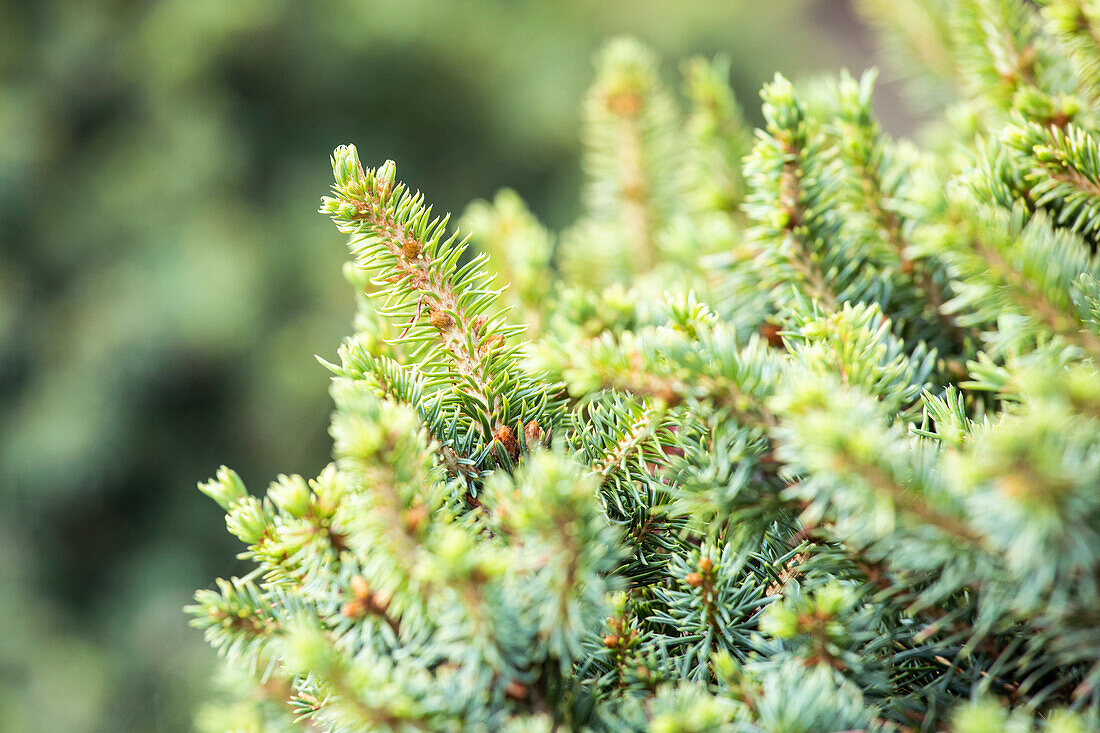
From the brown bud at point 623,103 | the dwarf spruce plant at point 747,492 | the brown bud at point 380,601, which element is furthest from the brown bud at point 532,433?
the brown bud at point 623,103

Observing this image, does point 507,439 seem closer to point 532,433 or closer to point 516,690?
point 532,433

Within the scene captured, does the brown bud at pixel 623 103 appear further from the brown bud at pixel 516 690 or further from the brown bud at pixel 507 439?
the brown bud at pixel 516 690

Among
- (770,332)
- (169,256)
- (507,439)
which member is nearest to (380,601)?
(507,439)

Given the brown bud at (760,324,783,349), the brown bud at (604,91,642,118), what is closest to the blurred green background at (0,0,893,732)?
the brown bud at (604,91,642,118)

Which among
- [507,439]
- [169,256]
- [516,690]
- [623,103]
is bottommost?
[516,690]

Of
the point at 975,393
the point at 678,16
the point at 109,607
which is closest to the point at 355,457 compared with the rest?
the point at 975,393

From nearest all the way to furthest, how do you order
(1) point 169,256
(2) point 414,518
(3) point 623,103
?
1. (2) point 414,518
2. (3) point 623,103
3. (1) point 169,256

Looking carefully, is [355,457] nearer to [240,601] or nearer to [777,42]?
[240,601]
